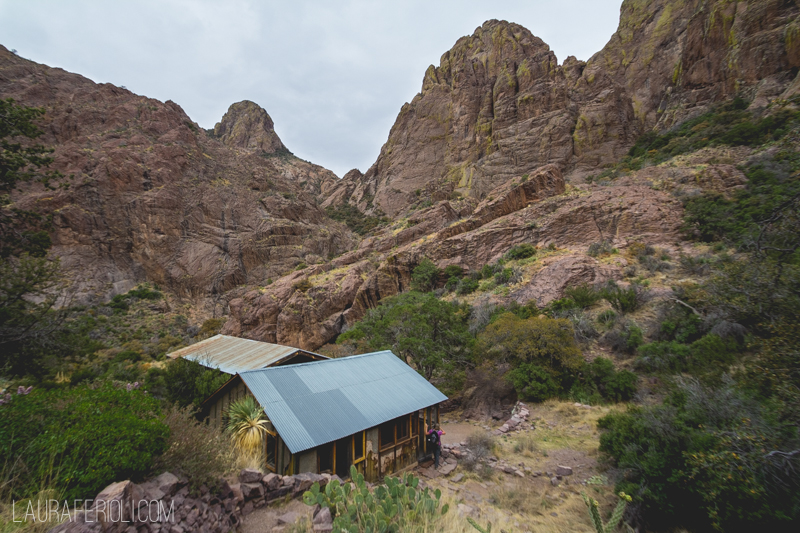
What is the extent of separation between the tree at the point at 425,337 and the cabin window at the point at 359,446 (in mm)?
7785

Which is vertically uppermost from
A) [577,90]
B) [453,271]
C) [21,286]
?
[577,90]

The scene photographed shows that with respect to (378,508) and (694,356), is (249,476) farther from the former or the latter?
(694,356)

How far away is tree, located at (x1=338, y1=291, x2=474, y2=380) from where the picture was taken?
16.8m

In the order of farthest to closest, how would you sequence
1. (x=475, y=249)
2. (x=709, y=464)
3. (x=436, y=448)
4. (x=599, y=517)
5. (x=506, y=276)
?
(x=475, y=249) → (x=506, y=276) → (x=436, y=448) → (x=709, y=464) → (x=599, y=517)

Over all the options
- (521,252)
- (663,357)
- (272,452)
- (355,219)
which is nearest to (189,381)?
(272,452)

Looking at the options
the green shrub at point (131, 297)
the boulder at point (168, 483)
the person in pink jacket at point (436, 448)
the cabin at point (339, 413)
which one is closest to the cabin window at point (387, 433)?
the cabin at point (339, 413)

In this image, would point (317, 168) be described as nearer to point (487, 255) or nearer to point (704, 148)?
point (487, 255)

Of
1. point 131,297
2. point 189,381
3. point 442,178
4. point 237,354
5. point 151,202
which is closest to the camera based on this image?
point 189,381

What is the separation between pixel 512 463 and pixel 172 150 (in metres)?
61.3

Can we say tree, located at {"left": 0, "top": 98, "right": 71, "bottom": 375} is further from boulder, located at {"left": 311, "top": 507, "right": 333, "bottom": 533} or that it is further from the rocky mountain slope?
the rocky mountain slope

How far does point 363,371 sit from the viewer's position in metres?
10.8

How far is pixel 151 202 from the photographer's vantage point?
1767 inches

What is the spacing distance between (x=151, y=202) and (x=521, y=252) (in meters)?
48.9

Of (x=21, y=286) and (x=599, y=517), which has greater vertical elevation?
(x=21, y=286)
